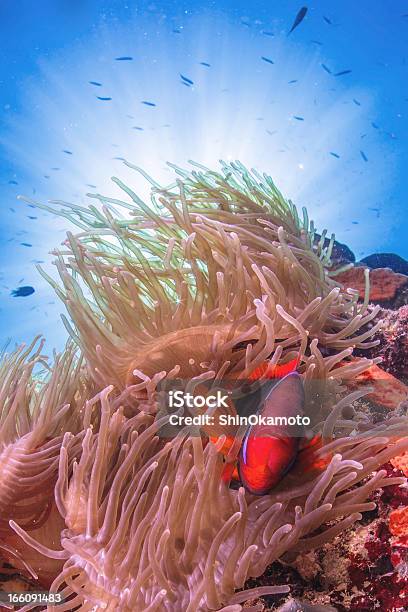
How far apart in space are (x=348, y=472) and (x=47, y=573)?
3.71 feet

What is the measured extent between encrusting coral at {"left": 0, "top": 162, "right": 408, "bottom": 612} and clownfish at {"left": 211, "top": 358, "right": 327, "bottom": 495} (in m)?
0.04

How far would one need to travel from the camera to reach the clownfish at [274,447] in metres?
1.23

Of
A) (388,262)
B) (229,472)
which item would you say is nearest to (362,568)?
(229,472)

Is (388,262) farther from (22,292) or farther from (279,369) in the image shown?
(22,292)

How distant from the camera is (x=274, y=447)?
123cm

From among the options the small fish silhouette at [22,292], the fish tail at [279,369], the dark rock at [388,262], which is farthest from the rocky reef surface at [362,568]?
the small fish silhouette at [22,292]

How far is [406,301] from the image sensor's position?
392 cm

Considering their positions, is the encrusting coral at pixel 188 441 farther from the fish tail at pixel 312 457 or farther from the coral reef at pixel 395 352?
the coral reef at pixel 395 352

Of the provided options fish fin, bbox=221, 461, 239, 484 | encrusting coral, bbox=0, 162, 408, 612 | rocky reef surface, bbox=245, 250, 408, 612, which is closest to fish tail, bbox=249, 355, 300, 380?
encrusting coral, bbox=0, 162, 408, 612

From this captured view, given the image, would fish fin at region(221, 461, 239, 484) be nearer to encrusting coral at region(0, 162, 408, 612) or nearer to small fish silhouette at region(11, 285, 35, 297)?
encrusting coral at region(0, 162, 408, 612)

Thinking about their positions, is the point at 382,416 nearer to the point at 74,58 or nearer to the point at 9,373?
the point at 9,373

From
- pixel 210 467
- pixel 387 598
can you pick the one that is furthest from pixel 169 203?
pixel 387 598

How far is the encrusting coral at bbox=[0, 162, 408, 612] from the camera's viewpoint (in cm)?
124

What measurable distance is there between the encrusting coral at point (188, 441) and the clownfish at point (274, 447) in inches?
1.6
